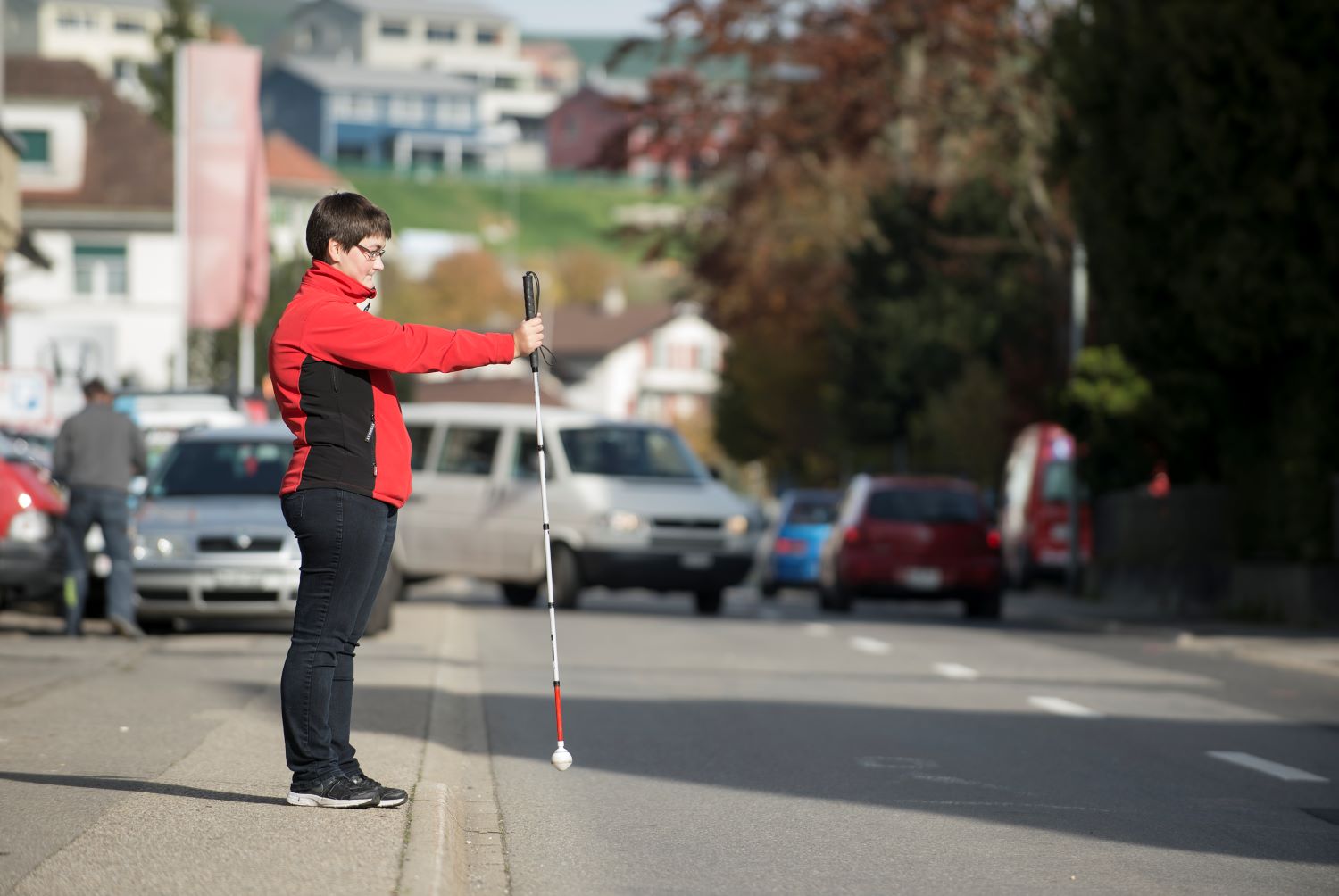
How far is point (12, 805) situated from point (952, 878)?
3.16 meters

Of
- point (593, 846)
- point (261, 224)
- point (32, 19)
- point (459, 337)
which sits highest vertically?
point (32, 19)

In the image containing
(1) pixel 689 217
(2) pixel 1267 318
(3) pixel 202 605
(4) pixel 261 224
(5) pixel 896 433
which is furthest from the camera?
(5) pixel 896 433

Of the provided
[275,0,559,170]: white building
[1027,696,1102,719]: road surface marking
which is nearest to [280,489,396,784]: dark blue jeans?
[1027,696,1102,719]: road surface marking

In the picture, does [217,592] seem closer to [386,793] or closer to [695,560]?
[695,560]

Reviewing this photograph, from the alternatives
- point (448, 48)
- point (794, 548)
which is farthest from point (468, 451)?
point (448, 48)

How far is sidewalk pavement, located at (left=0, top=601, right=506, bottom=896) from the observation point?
6.65m

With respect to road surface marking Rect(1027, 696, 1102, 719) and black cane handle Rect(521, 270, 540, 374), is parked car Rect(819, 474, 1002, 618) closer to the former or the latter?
road surface marking Rect(1027, 696, 1102, 719)

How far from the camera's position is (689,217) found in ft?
149

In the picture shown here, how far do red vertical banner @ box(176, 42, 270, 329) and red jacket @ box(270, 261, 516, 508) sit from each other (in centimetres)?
2860

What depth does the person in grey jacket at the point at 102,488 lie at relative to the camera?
17703mm

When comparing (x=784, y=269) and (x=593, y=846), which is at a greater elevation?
(x=784, y=269)

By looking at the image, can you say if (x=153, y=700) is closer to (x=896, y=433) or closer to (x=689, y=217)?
(x=689, y=217)

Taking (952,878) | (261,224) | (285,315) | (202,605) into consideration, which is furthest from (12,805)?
(261,224)

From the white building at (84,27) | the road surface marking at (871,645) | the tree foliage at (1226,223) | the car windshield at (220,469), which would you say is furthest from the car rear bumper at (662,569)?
the white building at (84,27)
